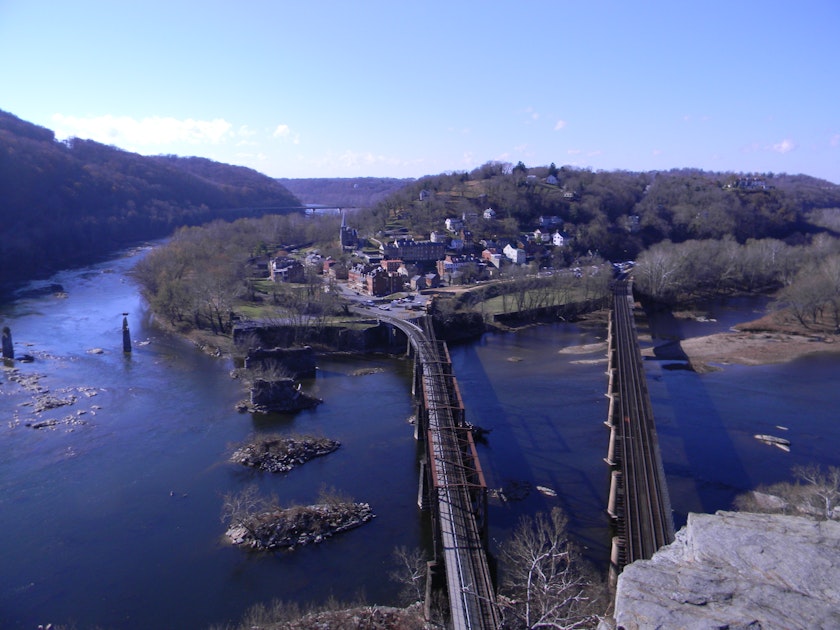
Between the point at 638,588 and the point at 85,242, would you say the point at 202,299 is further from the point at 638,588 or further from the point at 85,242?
the point at 85,242

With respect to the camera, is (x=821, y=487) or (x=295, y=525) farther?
(x=821, y=487)

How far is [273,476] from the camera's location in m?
12.5

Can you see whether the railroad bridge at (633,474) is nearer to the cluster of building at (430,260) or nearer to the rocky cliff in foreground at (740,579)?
the rocky cliff in foreground at (740,579)

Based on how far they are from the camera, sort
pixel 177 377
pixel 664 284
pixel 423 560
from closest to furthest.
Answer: pixel 423 560
pixel 177 377
pixel 664 284

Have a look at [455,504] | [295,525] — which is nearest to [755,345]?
[455,504]

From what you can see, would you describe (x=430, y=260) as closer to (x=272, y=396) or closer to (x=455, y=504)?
(x=272, y=396)

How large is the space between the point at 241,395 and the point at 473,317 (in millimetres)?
11681

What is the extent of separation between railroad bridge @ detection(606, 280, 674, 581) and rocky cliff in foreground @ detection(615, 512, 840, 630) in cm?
451

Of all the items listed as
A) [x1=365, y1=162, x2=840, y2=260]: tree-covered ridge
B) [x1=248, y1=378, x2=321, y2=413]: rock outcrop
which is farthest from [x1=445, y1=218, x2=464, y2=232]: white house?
[x1=248, y1=378, x2=321, y2=413]: rock outcrop

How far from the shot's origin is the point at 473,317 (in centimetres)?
2614

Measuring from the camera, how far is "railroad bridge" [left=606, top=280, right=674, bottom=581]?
9.08 meters

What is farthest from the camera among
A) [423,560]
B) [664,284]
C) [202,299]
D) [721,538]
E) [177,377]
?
[664,284]

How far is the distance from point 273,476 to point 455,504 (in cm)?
474

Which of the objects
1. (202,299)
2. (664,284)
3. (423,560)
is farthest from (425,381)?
(664,284)
